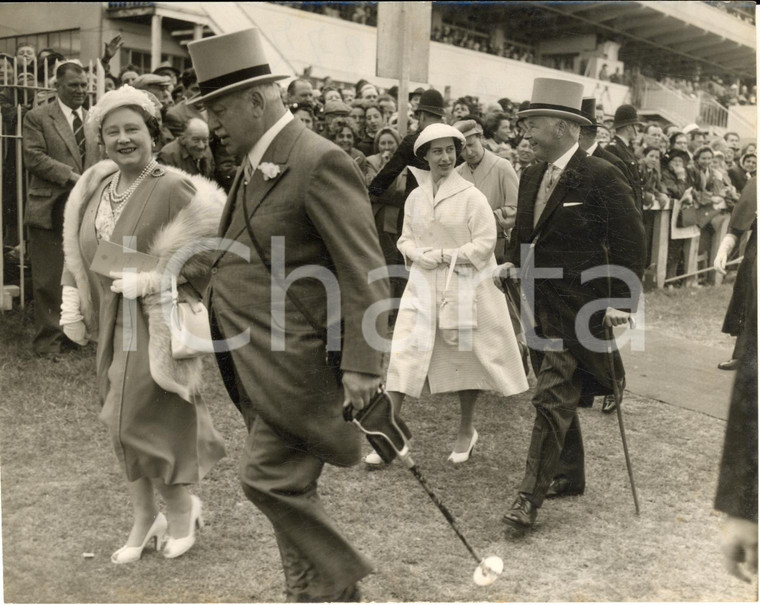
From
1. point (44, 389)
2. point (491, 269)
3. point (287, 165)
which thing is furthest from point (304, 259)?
point (44, 389)

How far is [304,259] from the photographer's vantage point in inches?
111

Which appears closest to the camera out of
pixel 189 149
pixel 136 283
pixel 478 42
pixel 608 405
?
pixel 136 283

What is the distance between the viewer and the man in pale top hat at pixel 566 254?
162 inches

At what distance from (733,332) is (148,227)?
198 inches

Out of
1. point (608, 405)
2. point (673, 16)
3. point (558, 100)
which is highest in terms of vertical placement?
point (673, 16)

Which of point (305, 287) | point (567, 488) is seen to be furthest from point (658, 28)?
point (305, 287)

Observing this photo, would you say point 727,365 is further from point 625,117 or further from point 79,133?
point 79,133

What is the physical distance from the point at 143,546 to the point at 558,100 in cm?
278

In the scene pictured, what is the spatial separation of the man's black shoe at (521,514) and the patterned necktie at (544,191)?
1349mm

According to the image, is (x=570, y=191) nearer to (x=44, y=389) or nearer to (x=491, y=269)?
(x=491, y=269)

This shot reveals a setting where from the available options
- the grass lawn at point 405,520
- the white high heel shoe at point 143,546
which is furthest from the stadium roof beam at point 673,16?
the white high heel shoe at point 143,546

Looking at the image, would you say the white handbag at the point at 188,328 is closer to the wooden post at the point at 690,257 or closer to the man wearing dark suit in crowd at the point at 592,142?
the man wearing dark suit in crowd at the point at 592,142

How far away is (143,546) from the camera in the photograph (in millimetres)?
3625

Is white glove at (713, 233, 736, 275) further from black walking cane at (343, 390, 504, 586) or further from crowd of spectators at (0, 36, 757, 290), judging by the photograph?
black walking cane at (343, 390, 504, 586)
